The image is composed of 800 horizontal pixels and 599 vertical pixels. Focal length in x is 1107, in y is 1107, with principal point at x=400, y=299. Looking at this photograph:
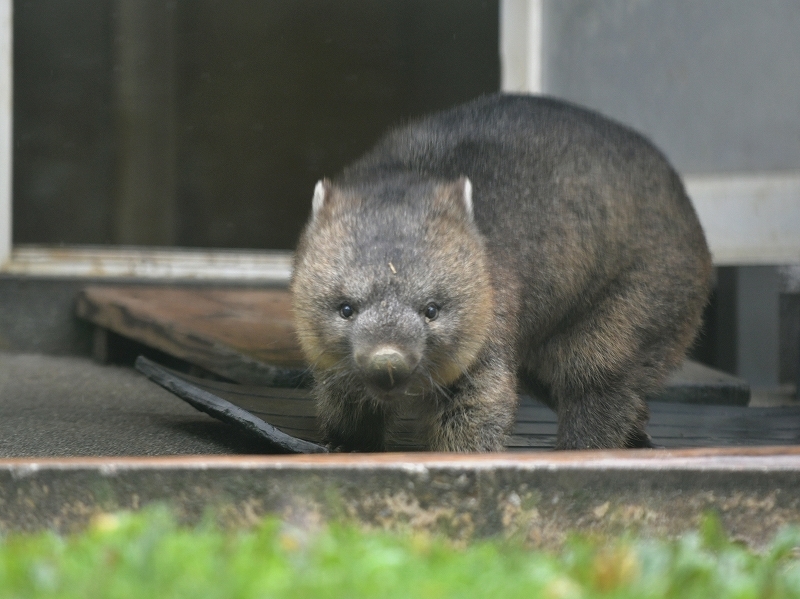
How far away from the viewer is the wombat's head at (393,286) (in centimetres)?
329

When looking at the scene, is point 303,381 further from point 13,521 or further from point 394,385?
point 13,521

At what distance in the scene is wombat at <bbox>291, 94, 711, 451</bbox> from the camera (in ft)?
11.3

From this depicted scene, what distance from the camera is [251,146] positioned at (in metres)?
8.66

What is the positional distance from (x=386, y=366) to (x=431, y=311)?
1.13ft

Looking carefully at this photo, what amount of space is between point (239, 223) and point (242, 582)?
22.2 feet

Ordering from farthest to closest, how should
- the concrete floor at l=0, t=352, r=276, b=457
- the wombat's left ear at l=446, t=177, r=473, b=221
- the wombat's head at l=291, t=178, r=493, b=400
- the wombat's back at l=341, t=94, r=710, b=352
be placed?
the wombat's back at l=341, t=94, r=710, b=352 < the wombat's left ear at l=446, t=177, r=473, b=221 < the concrete floor at l=0, t=352, r=276, b=457 < the wombat's head at l=291, t=178, r=493, b=400

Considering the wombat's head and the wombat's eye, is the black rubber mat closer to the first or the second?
the wombat's head

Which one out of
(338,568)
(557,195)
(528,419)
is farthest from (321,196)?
(338,568)

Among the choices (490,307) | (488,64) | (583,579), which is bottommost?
(583,579)

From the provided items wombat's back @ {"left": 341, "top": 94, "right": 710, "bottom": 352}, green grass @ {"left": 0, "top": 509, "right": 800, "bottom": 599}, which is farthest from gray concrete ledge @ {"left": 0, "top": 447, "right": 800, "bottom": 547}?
wombat's back @ {"left": 341, "top": 94, "right": 710, "bottom": 352}

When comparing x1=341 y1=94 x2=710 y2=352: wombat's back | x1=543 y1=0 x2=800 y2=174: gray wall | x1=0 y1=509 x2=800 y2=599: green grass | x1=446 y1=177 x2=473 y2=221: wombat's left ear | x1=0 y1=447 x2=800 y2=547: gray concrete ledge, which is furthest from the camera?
x1=543 y1=0 x2=800 y2=174: gray wall

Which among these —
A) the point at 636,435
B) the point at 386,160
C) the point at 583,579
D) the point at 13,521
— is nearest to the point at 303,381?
the point at 386,160

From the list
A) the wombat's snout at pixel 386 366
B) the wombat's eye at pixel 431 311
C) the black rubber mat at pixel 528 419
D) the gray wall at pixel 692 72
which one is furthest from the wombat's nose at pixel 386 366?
the gray wall at pixel 692 72

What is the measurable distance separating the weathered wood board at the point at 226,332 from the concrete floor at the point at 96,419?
0.25m
